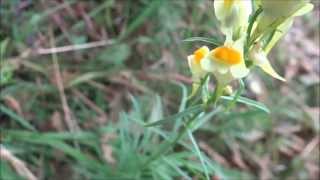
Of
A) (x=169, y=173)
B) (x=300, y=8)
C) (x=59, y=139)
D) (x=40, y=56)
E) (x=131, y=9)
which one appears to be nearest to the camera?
(x=300, y=8)

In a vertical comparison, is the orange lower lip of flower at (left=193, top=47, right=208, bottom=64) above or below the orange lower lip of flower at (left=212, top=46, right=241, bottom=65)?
below

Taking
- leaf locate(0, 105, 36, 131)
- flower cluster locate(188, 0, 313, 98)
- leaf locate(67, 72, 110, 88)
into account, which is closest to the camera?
flower cluster locate(188, 0, 313, 98)

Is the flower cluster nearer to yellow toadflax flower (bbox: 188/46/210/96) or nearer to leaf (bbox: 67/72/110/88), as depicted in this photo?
yellow toadflax flower (bbox: 188/46/210/96)

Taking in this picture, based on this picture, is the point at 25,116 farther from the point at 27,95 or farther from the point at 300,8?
the point at 300,8

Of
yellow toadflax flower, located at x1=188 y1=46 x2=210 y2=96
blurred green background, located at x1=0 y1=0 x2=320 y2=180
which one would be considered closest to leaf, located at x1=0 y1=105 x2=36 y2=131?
blurred green background, located at x1=0 y1=0 x2=320 y2=180

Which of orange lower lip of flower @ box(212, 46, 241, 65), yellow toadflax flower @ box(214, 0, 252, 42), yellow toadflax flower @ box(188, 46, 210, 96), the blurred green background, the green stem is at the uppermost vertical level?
yellow toadflax flower @ box(214, 0, 252, 42)

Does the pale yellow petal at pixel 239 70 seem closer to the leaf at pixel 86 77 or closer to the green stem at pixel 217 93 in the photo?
the green stem at pixel 217 93

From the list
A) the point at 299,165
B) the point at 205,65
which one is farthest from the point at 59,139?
the point at 205,65
